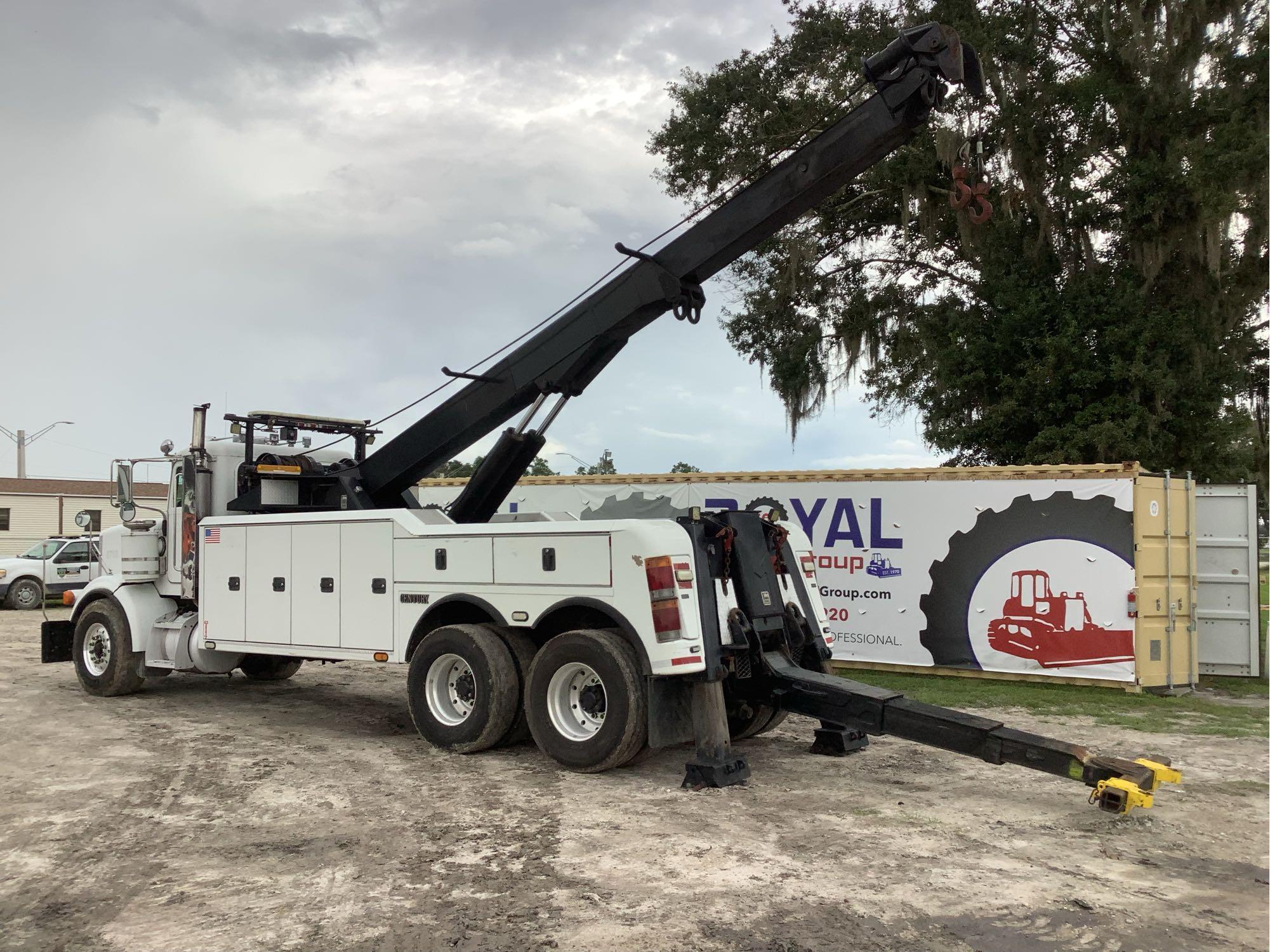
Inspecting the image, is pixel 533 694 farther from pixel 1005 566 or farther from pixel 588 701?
pixel 1005 566

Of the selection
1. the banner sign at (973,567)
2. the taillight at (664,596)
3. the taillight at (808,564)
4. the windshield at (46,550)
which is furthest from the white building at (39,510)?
the taillight at (664,596)

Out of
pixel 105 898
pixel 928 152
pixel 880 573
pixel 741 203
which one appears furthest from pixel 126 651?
Result: pixel 928 152

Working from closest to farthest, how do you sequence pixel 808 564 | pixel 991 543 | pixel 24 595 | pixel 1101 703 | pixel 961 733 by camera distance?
1. pixel 961 733
2. pixel 808 564
3. pixel 1101 703
4. pixel 991 543
5. pixel 24 595

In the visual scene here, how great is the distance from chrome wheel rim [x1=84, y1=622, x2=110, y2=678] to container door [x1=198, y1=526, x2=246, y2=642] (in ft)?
5.45

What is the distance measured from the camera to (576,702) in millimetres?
7781

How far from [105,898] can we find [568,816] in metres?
2.58

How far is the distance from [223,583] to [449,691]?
3173 mm

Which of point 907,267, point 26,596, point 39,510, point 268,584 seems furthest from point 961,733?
point 39,510

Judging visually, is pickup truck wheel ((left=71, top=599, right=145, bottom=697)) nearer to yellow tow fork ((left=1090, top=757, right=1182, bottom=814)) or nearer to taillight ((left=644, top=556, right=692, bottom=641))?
taillight ((left=644, top=556, right=692, bottom=641))

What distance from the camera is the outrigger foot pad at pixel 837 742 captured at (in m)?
8.38

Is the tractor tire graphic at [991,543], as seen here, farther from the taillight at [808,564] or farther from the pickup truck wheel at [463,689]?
the pickup truck wheel at [463,689]

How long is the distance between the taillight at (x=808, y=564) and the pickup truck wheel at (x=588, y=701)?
81.9 inches

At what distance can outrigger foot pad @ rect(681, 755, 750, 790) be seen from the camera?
7238 mm

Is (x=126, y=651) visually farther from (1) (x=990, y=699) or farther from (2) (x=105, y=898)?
(1) (x=990, y=699)
